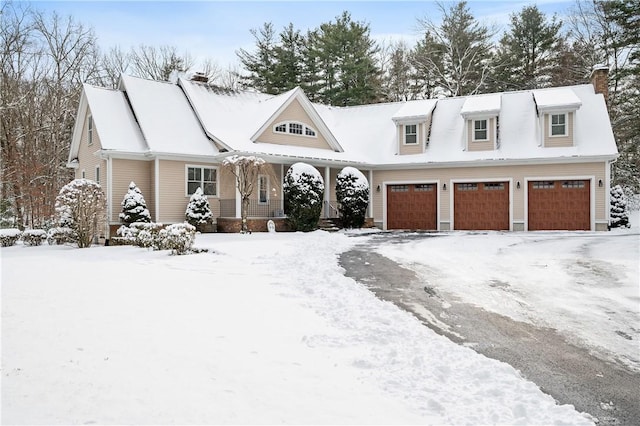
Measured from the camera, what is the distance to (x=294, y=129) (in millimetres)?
21453

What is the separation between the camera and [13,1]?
75.8 feet

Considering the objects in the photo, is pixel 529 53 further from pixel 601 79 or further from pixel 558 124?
pixel 558 124

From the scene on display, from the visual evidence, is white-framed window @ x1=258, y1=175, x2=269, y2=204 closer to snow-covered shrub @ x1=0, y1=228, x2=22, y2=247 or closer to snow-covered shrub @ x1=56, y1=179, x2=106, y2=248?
snow-covered shrub @ x1=56, y1=179, x2=106, y2=248

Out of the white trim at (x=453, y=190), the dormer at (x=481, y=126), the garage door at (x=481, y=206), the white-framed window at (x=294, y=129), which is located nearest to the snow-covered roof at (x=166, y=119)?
the white-framed window at (x=294, y=129)

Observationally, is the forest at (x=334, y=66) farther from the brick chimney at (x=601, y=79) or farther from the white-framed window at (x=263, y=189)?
the white-framed window at (x=263, y=189)

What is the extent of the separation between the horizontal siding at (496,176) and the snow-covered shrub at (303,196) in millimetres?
5120

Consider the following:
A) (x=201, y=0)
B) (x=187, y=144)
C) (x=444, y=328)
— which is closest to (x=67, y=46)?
(x=187, y=144)

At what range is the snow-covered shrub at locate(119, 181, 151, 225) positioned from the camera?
16.4m

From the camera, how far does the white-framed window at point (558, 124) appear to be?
20297mm

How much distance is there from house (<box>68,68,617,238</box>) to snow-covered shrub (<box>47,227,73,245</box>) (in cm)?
177

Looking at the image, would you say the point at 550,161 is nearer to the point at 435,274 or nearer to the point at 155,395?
the point at 435,274

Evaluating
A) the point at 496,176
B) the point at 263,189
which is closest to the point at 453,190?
the point at 496,176

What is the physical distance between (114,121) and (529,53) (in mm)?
26771

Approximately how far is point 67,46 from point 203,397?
98.3ft
